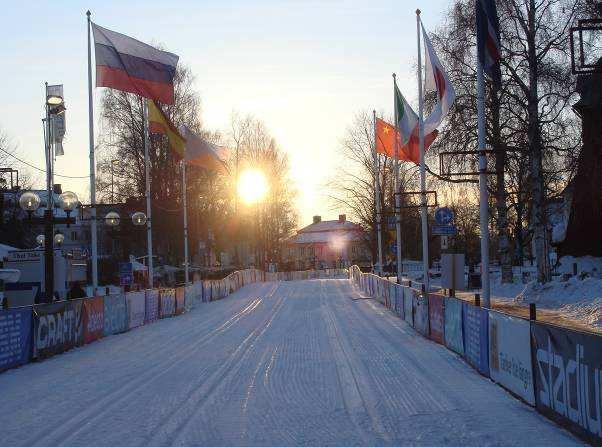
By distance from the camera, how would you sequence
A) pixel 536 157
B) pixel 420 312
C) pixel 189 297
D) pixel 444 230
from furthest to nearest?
pixel 189 297 → pixel 536 157 → pixel 444 230 → pixel 420 312

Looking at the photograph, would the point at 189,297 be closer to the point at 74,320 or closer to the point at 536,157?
the point at 74,320

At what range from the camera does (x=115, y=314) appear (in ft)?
74.3

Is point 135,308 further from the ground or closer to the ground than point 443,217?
closer to the ground

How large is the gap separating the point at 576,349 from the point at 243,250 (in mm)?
93231

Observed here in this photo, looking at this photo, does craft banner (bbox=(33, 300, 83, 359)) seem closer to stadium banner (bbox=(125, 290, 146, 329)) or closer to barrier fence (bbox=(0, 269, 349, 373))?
barrier fence (bbox=(0, 269, 349, 373))

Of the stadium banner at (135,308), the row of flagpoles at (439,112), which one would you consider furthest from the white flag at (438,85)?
the stadium banner at (135,308)

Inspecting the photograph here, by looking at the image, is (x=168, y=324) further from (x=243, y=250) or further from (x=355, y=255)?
(x=355, y=255)

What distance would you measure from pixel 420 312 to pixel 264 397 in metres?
10.1

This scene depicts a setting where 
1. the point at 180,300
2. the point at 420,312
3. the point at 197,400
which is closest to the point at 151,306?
the point at 180,300

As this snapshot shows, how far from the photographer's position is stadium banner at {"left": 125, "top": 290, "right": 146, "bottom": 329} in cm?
2427

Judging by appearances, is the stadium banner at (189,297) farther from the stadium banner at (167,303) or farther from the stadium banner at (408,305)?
the stadium banner at (408,305)

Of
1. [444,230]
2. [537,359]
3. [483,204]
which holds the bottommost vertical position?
[537,359]

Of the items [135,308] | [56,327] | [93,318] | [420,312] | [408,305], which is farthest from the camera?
[135,308]

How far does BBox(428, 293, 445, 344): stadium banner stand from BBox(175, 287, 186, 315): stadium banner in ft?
49.3
